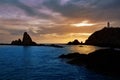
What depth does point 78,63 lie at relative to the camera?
192ft

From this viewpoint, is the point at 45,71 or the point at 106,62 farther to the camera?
the point at 45,71

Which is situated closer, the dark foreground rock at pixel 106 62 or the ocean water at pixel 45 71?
the ocean water at pixel 45 71

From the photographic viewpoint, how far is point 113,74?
4247 centimetres

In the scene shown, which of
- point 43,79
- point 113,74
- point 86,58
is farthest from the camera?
point 86,58

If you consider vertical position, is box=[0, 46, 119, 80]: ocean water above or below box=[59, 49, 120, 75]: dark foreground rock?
below

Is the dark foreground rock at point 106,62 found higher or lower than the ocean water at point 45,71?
higher

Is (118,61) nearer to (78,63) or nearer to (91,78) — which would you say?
(91,78)

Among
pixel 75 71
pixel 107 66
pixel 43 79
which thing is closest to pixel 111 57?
pixel 107 66

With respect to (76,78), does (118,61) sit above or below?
above

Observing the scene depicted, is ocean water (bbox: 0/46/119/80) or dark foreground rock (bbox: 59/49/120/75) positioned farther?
dark foreground rock (bbox: 59/49/120/75)

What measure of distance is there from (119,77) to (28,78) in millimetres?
17558

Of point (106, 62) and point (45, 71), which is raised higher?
point (106, 62)

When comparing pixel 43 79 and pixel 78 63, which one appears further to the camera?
pixel 78 63

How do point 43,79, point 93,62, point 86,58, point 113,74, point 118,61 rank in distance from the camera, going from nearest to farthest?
point 43,79 → point 113,74 → point 118,61 → point 93,62 → point 86,58
